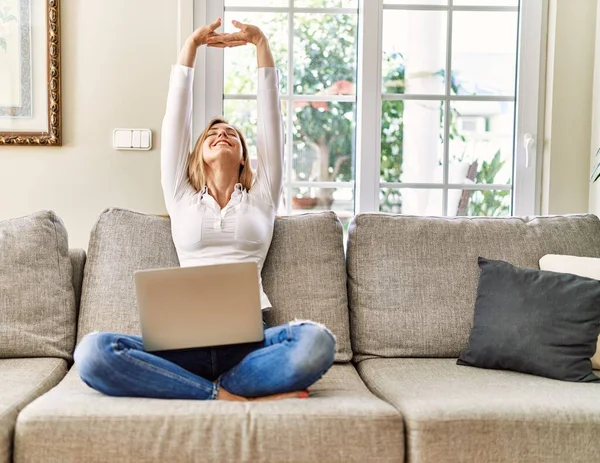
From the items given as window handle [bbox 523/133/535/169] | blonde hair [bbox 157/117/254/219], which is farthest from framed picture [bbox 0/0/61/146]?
window handle [bbox 523/133/535/169]

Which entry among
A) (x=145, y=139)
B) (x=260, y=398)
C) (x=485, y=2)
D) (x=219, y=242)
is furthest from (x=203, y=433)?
(x=485, y=2)

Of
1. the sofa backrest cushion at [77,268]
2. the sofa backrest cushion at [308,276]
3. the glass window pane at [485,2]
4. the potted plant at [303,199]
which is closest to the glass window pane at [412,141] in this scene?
the potted plant at [303,199]

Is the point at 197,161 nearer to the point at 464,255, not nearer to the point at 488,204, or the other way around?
the point at 464,255

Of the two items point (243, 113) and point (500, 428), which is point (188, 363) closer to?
point (500, 428)

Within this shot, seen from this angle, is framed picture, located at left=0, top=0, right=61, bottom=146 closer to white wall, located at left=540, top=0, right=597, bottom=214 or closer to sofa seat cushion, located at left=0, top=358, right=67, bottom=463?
sofa seat cushion, located at left=0, top=358, right=67, bottom=463

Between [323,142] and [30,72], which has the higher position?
[30,72]

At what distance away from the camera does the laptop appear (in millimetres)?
1674

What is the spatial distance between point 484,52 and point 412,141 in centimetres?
47

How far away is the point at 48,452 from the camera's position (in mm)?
1526

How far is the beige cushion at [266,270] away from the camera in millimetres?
2145

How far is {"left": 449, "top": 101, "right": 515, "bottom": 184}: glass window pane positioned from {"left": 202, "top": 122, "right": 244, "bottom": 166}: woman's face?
106 centimetres

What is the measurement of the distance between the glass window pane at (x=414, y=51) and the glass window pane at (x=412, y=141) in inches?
2.9

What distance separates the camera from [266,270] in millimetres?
2213

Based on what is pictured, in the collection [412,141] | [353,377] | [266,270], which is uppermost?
[412,141]
